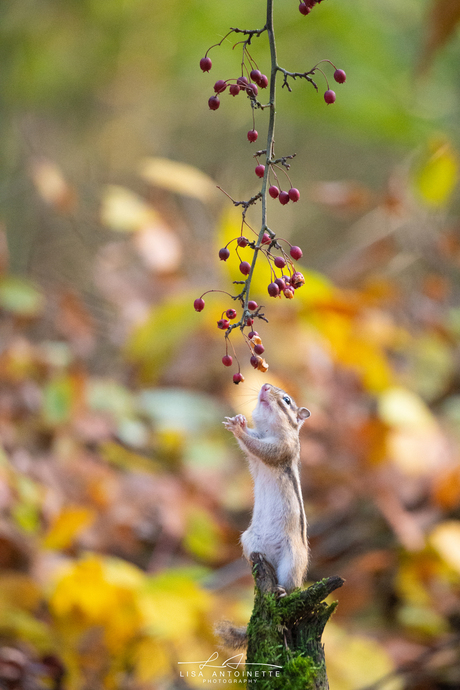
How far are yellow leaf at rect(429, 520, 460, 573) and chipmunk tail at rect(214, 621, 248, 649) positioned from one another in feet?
5.23

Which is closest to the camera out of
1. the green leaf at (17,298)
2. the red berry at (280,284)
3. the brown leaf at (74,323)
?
the red berry at (280,284)

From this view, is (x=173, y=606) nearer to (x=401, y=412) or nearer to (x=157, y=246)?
(x=401, y=412)

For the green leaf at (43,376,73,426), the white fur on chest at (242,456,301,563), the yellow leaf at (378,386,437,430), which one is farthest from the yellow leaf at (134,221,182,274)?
the white fur on chest at (242,456,301,563)

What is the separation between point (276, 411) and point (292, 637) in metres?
0.59

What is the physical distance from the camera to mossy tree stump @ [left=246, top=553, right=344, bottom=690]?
102 cm

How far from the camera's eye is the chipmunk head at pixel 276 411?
1553mm

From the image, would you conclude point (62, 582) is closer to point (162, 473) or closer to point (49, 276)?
point (162, 473)

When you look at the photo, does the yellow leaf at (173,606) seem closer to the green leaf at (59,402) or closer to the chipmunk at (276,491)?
the chipmunk at (276,491)

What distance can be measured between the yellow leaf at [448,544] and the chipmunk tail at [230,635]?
1.59 metres

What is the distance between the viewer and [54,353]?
14.7 ft

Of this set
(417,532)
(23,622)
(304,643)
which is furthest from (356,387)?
(304,643)

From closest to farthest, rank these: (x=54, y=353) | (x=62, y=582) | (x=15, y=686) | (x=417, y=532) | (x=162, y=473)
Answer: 1. (x=15, y=686)
2. (x=62, y=582)
3. (x=417, y=532)
4. (x=162, y=473)
5. (x=54, y=353)

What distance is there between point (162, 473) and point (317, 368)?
4.26 feet

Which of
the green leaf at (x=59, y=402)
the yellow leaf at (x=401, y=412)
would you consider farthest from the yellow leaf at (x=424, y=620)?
the green leaf at (x=59, y=402)
